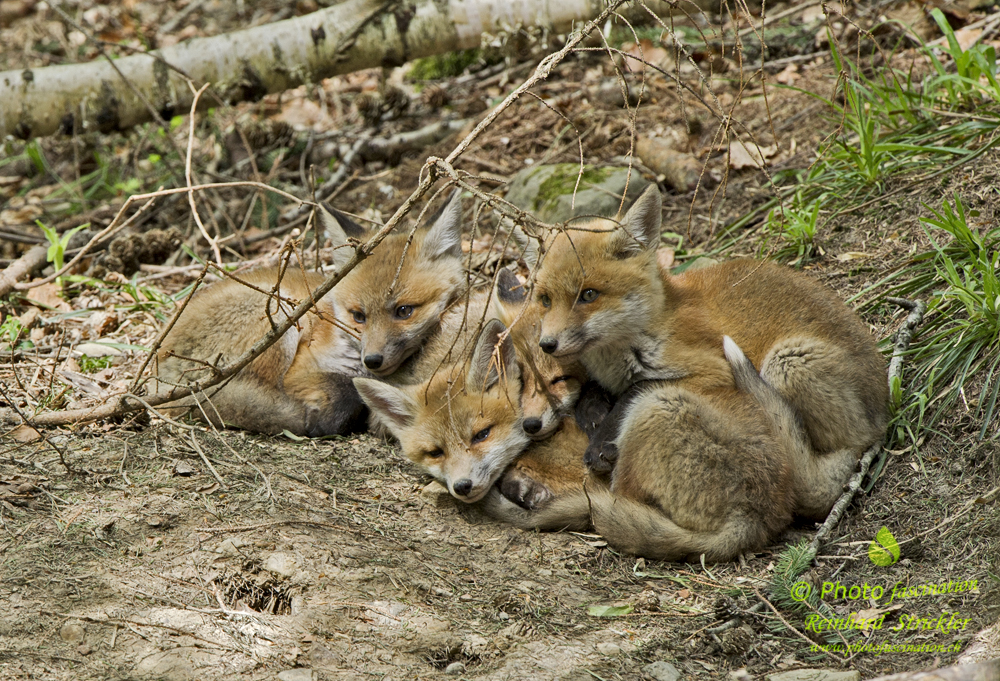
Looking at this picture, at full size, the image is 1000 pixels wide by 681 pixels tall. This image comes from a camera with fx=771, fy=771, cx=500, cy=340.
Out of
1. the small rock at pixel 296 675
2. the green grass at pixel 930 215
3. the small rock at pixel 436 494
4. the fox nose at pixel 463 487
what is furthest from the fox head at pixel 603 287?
the small rock at pixel 296 675

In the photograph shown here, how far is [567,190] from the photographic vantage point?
19.6ft

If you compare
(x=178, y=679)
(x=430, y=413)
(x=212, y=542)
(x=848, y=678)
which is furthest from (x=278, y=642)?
(x=848, y=678)

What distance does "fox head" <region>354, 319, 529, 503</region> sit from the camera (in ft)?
12.9

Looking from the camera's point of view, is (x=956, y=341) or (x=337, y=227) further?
(x=337, y=227)

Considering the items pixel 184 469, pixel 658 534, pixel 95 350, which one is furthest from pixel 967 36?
pixel 95 350

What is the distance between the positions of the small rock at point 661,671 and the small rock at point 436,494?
4.99ft

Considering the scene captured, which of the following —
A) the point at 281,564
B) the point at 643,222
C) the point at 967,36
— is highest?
the point at 967,36

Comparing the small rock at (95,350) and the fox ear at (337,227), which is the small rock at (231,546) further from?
the small rock at (95,350)

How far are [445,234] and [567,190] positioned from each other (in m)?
1.49

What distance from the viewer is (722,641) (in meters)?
2.97

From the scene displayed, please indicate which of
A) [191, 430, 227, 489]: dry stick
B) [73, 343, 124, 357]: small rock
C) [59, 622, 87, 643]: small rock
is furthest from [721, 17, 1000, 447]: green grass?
[73, 343, 124, 357]: small rock

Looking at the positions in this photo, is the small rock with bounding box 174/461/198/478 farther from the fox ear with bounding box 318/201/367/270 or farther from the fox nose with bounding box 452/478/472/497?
the fox ear with bounding box 318/201/367/270

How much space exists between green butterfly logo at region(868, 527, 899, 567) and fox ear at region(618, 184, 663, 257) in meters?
1.71

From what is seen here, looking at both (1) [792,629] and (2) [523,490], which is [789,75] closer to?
(2) [523,490]
